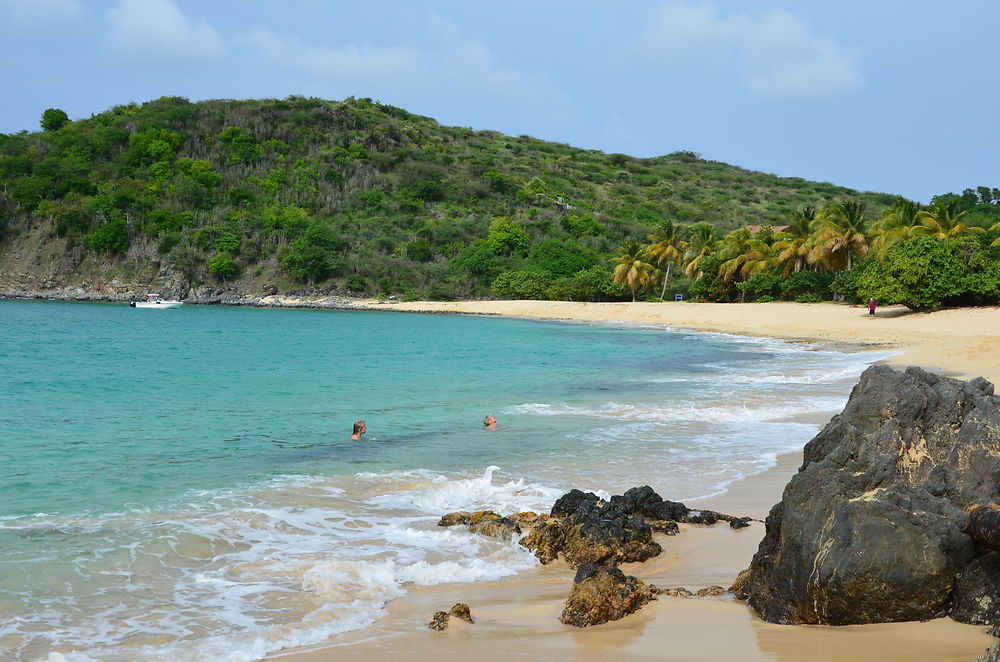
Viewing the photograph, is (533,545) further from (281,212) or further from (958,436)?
(281,212)

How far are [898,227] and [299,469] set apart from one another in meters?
49.3

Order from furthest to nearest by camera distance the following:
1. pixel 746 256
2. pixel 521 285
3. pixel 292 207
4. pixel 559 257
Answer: pixel 292 207 < pixel 559 257 < pixel 521 285 < pixel 746 256

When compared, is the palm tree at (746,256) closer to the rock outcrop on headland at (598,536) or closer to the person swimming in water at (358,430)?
the person swimming in water at (358,430)

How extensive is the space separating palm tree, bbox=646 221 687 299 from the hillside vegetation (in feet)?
1.45

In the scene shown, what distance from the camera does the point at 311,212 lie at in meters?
104

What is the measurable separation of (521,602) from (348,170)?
112 meters

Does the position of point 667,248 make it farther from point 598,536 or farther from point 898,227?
point 598,536

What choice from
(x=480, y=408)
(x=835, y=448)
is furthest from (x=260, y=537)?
(x=480, y=408)

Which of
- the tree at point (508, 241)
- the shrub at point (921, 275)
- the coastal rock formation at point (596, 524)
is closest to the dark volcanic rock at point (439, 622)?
the coastal rock formation at point (596, 524)

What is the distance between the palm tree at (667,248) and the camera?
7225 cm

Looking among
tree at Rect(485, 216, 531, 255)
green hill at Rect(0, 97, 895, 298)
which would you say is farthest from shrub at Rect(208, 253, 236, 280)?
tree at Rect(485, 216, 531, 255)

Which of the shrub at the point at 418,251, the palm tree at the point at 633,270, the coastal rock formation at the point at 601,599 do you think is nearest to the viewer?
the coastal rock formation at the point at 601,599

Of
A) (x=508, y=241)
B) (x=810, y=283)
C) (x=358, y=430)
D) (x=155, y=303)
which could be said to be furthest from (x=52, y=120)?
(x=358, y=430)

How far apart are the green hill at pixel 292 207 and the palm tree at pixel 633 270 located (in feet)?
16.6
